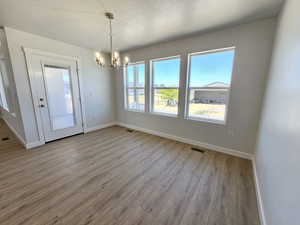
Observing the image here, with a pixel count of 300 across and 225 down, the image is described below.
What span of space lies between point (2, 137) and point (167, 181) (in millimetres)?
4777

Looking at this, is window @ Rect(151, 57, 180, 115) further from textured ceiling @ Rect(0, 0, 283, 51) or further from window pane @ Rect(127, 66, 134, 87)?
window pane @ Rect(127, 66, 134, 87)

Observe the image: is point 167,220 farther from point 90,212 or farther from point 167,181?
point 90,212

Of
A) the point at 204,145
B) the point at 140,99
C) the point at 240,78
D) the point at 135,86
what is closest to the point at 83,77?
the point at 135,86

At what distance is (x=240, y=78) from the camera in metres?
2.44

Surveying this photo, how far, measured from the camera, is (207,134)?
2.95 meters

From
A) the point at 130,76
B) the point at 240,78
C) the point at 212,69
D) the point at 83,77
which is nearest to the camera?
the point at 240,78

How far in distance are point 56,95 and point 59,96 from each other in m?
0.07

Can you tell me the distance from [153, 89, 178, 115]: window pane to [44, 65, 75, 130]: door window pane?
2.51m

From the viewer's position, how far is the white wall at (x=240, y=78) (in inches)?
86.8

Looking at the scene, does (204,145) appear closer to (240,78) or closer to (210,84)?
(210,84)

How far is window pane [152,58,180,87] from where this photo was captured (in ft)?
10.7

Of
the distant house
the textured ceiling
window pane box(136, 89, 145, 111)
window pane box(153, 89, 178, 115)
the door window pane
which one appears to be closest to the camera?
the textured ceiling

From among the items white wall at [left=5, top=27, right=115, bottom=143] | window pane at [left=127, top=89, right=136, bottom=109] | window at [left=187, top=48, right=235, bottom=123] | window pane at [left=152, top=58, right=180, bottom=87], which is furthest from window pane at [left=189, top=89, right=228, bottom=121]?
white wall at [left=5, top=27, right=115, bottom=143]

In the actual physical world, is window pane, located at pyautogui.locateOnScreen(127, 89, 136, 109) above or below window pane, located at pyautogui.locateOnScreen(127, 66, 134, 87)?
below
